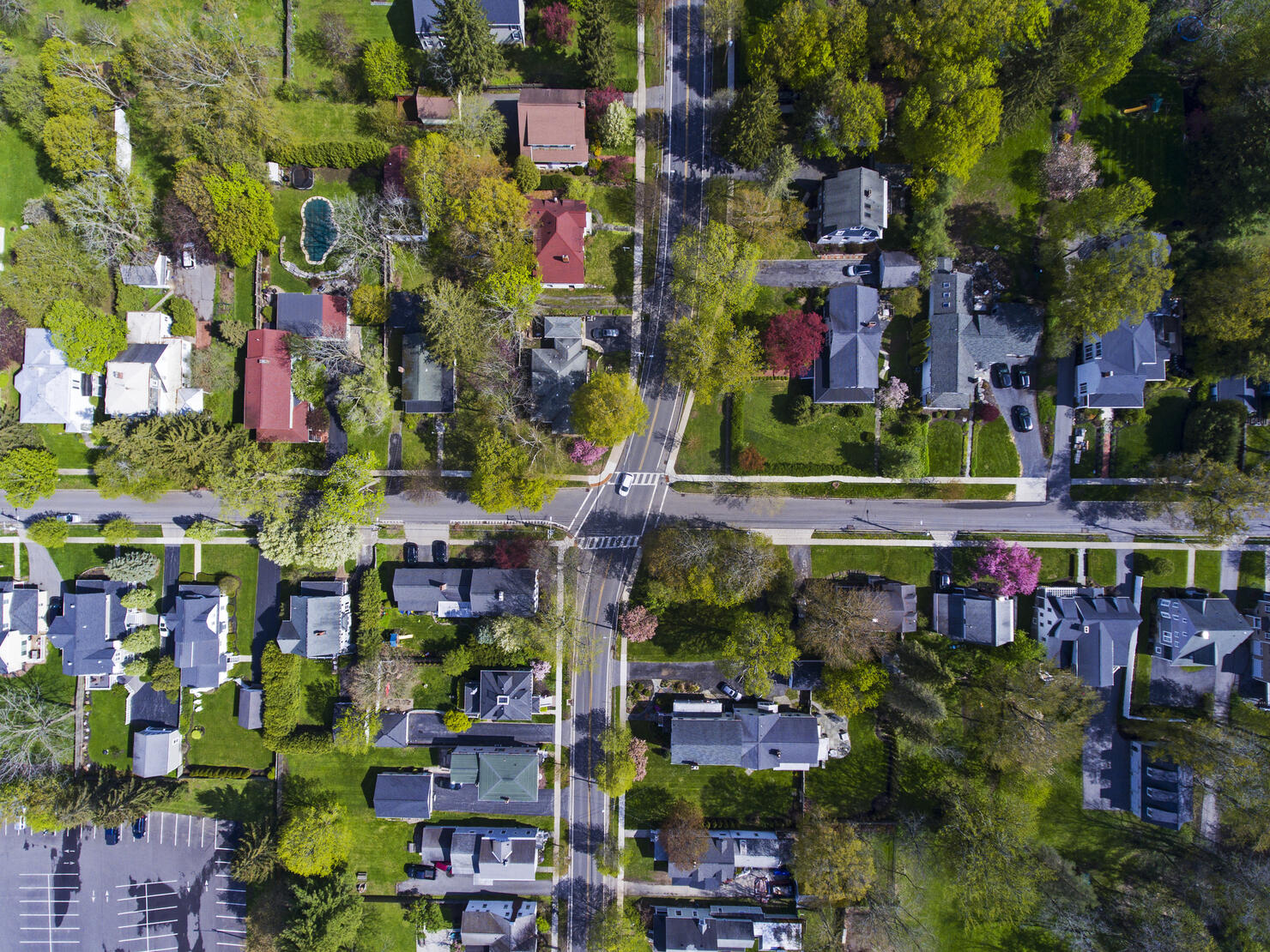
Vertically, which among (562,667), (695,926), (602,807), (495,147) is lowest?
(695,926)

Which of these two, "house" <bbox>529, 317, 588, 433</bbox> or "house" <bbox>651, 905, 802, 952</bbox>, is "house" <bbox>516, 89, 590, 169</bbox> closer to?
"house" <bbox>529, 317, 588, 433</bbox>

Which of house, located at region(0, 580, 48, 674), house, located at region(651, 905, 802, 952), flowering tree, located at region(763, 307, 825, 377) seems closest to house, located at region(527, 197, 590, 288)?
flowering tree, located at region(763, 307, 825, 377)

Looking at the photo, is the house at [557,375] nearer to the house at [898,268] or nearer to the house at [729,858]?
the house at [898,268]

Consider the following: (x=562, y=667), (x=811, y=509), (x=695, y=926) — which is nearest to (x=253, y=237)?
(x=562, y=667)

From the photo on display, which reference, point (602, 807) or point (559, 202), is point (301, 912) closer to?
point (602, 807)

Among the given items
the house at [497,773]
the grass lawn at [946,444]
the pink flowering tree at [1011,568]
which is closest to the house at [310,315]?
the house at [497,773]

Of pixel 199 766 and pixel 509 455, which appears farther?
pixel 199 766
